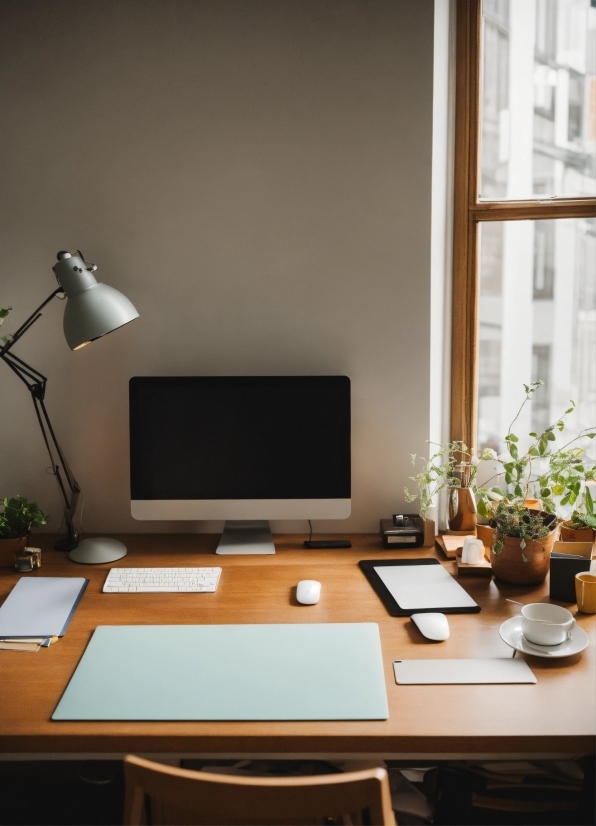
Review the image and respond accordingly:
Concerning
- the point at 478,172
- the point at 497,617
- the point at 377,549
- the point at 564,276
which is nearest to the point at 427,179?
the point at 478,172

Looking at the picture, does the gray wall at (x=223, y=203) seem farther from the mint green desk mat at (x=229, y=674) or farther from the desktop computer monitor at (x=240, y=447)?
the mint green desk mat at (x=229, y=674)

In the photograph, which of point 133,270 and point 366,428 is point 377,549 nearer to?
point 366,428

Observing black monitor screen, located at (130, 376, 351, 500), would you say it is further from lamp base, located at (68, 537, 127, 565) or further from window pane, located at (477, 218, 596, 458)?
window pane, located at (477, 218, 596, 458)

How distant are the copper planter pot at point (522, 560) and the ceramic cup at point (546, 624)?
21 cm

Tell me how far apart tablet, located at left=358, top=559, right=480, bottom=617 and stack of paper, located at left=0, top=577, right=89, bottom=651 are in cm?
71

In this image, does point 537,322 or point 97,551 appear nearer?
point 97,551

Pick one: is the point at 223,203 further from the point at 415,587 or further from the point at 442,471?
the point at 415,587

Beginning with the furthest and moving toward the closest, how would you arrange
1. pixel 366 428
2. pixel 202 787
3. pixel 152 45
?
1. pixel 366 428
2. pixel 152 45
3. pixel 202 787

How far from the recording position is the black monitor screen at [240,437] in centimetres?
180

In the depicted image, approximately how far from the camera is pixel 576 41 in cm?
192

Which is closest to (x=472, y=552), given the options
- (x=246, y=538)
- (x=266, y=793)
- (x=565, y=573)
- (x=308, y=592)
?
(x=565, y=573)

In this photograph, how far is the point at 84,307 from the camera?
1.58 meters

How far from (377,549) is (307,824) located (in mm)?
775

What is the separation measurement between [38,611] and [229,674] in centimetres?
52
